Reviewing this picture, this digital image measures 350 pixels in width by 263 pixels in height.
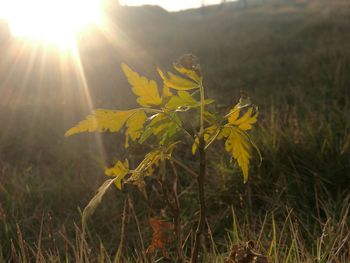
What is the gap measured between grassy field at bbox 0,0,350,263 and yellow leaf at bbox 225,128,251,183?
26 cm

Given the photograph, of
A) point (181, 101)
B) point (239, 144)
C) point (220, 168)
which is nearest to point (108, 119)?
point (181, 101)

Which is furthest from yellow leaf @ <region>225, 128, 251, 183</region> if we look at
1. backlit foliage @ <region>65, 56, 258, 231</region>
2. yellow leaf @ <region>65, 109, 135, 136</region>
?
yellow leaf @ <region>65, 109, 135, 136</region>

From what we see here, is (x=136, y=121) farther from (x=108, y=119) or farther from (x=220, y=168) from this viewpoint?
(x=220, y=168)

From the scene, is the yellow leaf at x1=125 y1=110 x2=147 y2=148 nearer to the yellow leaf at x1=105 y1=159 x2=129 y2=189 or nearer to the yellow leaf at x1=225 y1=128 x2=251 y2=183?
the yellow leaf at x1=105 y1=159 x2=129 y2=189

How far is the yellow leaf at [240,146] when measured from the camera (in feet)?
2.98

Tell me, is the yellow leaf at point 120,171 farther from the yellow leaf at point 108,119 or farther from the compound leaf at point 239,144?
the compound leaf at point 239,144

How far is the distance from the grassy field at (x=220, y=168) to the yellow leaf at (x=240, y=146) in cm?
26

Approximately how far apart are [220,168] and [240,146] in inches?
77.6

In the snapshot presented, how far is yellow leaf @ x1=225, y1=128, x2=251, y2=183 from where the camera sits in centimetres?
A: 91

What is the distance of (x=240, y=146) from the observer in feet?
3.10

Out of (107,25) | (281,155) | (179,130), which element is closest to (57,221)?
(281,155)

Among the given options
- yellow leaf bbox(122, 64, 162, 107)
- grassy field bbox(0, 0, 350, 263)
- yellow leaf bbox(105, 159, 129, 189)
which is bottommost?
grassy field bbox(0, 0, 350, 263)

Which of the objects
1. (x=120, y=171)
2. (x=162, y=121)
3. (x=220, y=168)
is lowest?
(x=220, y=168)

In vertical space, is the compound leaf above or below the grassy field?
above
